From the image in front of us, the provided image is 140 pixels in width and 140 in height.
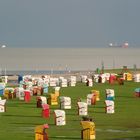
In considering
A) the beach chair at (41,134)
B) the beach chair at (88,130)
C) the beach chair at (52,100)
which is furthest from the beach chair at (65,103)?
the beach chair at (41,134)

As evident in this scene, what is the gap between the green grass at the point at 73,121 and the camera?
112 ft

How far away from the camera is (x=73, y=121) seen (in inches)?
1581

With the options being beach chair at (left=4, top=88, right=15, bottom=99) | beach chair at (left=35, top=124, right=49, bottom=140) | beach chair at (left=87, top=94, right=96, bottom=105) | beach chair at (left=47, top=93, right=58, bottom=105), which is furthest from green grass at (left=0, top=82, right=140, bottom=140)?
beach chair at (left=35, top=124, right=49, bottom=140)

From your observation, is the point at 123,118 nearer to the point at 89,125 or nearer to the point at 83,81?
the point at 89,125

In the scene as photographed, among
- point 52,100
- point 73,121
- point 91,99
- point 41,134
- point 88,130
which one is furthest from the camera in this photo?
point 52,100

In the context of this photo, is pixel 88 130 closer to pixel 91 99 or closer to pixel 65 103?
pixel 65 103

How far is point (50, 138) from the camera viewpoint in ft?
109

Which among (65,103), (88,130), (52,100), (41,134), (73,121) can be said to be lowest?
(41,134)

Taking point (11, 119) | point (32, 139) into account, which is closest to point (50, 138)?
point (32, 139)

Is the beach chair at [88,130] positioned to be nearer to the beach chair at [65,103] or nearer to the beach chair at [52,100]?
the beach chair at [65,103]

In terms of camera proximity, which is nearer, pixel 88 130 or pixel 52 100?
pixel 88 130


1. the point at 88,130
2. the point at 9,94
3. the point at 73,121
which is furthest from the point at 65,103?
the point at 88,130

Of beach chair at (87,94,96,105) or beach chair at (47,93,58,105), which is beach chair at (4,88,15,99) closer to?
beach chair at (47,93,58,105)

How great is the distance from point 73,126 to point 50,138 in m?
4.68
